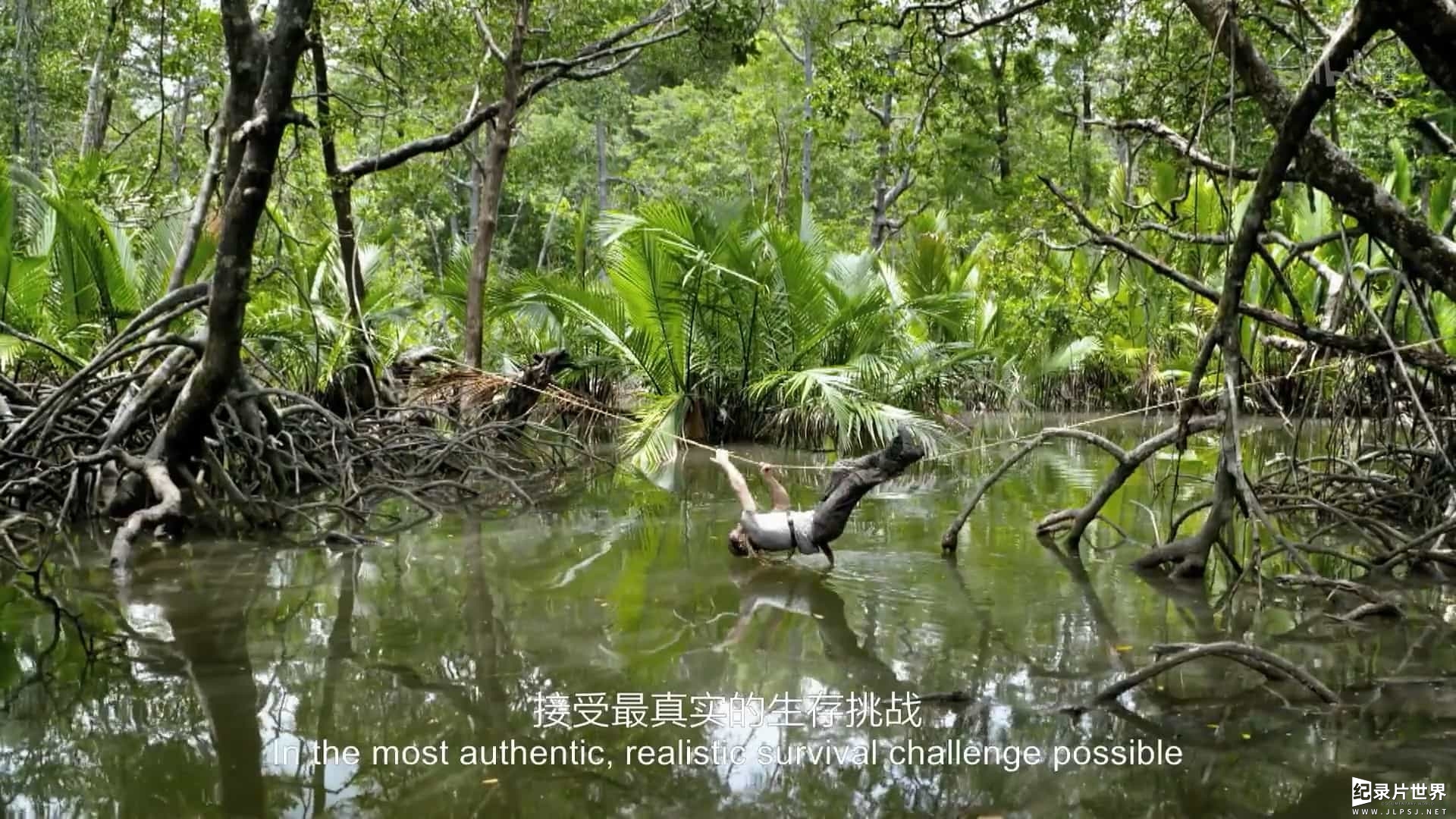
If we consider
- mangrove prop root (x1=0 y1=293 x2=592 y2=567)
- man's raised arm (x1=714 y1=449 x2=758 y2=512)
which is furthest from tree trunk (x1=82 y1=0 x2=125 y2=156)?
man's raised arm (x1=714 y1=449 x2=758 y2=512)

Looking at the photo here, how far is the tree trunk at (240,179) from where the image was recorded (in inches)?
209

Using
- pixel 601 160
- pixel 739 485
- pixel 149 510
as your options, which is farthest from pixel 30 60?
pixel 739 485

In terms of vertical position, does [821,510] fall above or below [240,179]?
below

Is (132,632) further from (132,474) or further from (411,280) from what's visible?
(411,280)

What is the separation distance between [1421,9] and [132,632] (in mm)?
5295

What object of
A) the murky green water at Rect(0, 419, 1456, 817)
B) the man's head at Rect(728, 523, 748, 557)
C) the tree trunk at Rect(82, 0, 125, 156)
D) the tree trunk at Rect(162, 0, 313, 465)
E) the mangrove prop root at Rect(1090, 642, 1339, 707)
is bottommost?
the murky green water at Rect(0, 419, 1456, 817)

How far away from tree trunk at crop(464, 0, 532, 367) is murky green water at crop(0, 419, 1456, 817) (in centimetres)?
492

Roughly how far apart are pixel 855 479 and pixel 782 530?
47cm

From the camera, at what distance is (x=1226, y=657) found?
11.6ft

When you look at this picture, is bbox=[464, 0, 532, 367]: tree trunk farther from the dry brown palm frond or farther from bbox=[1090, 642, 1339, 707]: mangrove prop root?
bbox=[1090, 642, 1339, 707]: mangrove prop root

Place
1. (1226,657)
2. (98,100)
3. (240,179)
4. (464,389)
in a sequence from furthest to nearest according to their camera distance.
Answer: (98,100)
(464,389)
(240,179)
(1226,657)

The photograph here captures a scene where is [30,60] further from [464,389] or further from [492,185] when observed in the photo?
[464,389]

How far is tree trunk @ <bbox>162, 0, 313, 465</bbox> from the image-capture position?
17.4ft

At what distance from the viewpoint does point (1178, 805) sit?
2871 millimetres
